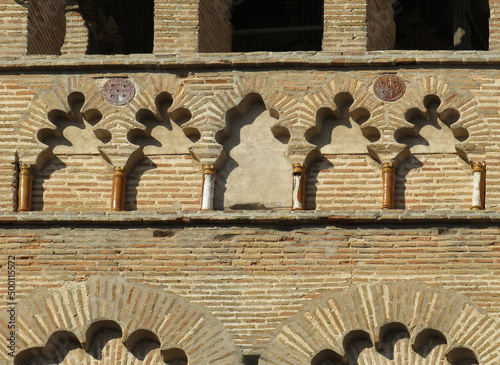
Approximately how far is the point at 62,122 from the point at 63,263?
122 centimetres

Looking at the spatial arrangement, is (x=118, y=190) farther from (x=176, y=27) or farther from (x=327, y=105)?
(x=327, y=105)

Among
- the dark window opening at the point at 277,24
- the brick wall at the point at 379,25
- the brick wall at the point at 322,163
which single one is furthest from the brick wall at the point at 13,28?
the dark window opening at the point at 277,24

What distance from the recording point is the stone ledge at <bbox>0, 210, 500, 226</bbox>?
587 inches

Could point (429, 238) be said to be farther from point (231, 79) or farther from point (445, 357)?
point (231, 79)

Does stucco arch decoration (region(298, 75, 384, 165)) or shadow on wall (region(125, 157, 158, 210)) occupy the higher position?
stucco arch decoration (region(298, 75, 384, 165))

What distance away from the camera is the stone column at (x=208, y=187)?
15.3m

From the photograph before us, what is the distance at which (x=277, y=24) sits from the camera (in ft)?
62.0

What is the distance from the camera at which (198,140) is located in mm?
15523

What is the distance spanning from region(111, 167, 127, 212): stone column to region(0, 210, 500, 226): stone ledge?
147 millimetres

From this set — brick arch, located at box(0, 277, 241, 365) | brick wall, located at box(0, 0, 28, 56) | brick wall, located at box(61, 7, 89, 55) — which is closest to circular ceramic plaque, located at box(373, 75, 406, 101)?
brick arch, located at box(0, 277, 241, 365)

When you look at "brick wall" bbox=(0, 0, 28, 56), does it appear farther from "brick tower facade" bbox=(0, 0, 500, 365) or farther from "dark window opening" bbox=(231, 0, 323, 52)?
"dark window opening" bbox=(231, 0, 323, 52)

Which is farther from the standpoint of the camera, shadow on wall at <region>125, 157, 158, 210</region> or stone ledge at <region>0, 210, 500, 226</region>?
shadow on wall at <region>125, 157, 158, 210</region>

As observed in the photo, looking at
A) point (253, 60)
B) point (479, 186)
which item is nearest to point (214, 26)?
point (253, 60)

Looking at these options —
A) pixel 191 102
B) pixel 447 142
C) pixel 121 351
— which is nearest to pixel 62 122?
pixel 191 102
